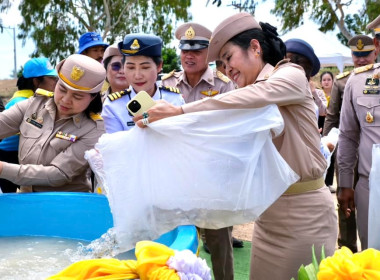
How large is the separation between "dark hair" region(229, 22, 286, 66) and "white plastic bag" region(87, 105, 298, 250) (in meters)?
0.29

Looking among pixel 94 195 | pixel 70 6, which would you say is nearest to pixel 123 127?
pixel 94 195

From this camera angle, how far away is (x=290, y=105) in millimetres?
1700

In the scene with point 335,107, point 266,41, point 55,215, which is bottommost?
point 55,215

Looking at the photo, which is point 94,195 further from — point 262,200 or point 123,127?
point 262,200

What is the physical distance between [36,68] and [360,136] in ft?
7.47

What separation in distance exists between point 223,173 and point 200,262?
1.64 ft

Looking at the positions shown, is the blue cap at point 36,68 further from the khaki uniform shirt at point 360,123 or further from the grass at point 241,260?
the khaki uniform shirt at point 360,123

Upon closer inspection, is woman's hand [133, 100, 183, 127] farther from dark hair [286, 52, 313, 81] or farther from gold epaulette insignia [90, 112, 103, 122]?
dark hair [286, 52, 313, 81]

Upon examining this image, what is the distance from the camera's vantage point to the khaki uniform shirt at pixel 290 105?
155 cm

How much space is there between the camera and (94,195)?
2305mm

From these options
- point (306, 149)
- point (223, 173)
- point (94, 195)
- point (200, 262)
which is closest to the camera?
point (200, 262)

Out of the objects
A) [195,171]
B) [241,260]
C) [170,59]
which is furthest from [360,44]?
[170,59]

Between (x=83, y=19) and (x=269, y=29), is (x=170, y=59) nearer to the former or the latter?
(x=83, y=19)

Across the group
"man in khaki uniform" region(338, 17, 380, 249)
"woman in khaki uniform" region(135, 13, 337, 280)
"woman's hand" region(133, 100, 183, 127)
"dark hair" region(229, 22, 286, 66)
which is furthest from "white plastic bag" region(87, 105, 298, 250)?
"man in khaki uniform" region(338, 17, 380, 249)
